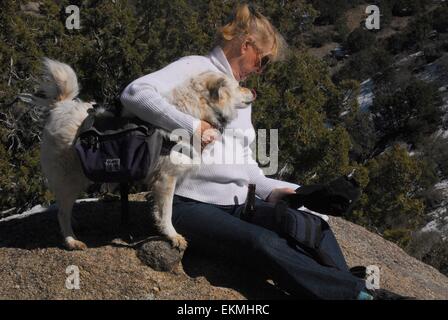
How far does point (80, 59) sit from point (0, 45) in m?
1.90

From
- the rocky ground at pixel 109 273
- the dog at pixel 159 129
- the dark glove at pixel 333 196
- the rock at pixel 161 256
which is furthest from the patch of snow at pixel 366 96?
the rock at pixel 161 256

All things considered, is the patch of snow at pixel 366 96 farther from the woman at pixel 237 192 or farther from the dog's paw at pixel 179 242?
the dog's paw at pixel 179 242

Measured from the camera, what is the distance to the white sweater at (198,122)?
3.72 m

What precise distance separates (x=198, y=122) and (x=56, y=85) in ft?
3.85

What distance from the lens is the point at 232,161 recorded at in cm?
413

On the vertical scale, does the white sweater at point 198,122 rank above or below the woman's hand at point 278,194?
above

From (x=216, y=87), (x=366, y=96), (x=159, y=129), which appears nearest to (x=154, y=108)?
(x=159, y=129)

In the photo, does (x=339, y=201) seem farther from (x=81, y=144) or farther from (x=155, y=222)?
(x=81, y=144)

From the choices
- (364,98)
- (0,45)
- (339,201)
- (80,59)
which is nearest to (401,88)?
(364,98)

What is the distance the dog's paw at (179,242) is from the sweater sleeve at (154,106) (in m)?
0.74

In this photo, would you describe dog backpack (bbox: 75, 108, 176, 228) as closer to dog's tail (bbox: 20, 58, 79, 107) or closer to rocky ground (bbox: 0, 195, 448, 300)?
dog's tail (bbox: 20, 58, 79, 107)

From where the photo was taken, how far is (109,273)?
13.0ft

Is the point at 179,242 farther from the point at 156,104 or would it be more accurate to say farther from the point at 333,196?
the point at 333,196

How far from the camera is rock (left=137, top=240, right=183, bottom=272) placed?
4.02 m
